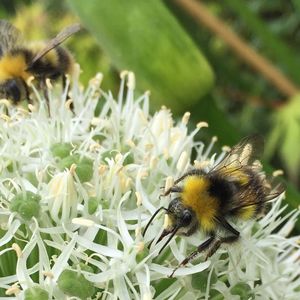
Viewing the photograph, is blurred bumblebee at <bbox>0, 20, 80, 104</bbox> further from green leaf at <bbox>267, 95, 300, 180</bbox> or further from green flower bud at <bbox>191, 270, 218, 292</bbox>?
green leaf at <bbox>267, 95, 300, 180</bbox>

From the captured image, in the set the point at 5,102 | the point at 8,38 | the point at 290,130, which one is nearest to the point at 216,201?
the point at 5,102

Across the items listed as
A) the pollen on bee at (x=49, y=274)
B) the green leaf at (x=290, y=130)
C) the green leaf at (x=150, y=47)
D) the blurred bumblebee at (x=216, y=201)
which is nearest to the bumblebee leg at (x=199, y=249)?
the blurred bumblebee at (x=216, y=201)

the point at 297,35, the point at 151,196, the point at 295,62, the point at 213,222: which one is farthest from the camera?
the point at 297,35

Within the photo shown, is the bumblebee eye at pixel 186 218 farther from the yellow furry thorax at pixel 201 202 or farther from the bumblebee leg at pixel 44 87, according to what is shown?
the bumblebee leg at pixel 44 87

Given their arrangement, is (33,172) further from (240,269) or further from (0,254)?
(240,269)

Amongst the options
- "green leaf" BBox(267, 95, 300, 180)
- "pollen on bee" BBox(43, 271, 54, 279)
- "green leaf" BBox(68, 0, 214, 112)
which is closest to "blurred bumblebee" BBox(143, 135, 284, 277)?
"pollen on bee" BBox(43, 271, 54, 279)

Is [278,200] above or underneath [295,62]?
underneath

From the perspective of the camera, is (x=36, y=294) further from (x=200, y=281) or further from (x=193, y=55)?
(x=193, y=55)

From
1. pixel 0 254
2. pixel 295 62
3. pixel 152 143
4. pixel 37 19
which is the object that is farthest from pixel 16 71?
pixel 37 19
